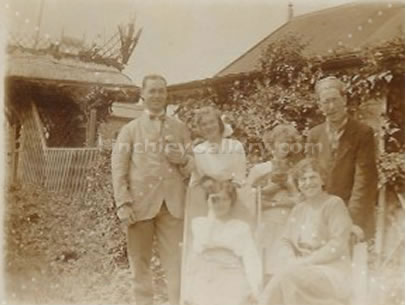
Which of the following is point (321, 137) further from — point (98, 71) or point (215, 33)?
point (98, 71)

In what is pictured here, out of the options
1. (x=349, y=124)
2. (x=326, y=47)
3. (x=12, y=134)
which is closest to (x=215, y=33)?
(x=326, y=47)

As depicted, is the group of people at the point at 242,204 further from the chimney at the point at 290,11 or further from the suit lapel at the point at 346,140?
the chimney at the point at 290,11

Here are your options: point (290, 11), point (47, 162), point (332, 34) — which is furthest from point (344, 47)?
point (47, 162)

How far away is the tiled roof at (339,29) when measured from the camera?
1.96m

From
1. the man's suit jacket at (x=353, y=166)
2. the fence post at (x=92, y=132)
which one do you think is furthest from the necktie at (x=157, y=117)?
the man's suit jacket at (x=353, y=166)

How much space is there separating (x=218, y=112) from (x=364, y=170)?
1.23 feet

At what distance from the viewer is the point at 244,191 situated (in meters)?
1.96

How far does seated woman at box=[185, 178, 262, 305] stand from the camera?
195 cm

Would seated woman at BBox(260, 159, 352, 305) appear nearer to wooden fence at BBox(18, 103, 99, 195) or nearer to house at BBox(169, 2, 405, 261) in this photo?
house at BBox(169, 2, 405, 261)

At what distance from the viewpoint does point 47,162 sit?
203 centimetres

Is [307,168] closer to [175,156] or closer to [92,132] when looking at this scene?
[175,156]

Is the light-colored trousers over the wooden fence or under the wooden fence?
under

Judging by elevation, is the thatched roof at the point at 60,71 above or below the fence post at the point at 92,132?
above

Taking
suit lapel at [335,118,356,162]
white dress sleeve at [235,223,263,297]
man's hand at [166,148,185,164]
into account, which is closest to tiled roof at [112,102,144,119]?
man's hand at [166,148,185,164]
